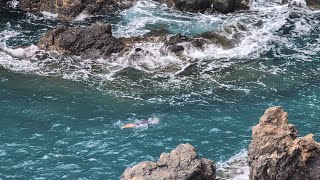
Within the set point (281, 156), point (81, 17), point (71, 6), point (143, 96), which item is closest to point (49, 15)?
point (71, 6)

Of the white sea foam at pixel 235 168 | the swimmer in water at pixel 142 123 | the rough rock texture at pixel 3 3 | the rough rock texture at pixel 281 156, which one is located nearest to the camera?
the rough rock texture at pixel 281 156

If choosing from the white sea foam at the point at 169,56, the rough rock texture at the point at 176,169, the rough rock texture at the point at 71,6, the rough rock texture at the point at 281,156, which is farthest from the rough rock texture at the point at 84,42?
the rough rock texture at the point at 281,156

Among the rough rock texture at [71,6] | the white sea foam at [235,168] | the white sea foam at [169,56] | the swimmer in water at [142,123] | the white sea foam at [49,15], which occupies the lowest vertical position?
the white sea foam at [235,168]

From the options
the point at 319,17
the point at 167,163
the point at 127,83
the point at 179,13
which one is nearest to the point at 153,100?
the point at 127,83

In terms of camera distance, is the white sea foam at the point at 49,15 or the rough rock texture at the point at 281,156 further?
the white sea foam at the point at 49,15

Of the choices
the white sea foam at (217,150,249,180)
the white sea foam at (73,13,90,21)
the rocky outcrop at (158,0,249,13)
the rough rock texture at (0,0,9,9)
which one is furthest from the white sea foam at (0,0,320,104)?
the white sea foam at (217,150,249,180)

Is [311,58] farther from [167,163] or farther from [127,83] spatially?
[167,163]

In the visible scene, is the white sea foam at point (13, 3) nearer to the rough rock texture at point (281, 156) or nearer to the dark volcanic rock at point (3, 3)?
the dark volcanic rock at point (3, 3)
